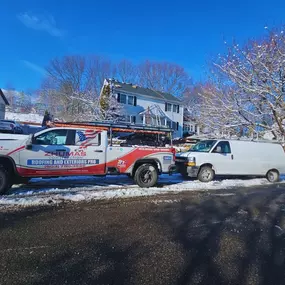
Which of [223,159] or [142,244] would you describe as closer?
[142,244]

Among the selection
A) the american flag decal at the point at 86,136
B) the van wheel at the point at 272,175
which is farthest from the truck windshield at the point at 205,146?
the american flag decal at the point at 86,136


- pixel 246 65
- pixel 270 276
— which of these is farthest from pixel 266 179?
pixel 270 276

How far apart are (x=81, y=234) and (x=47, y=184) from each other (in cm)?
452

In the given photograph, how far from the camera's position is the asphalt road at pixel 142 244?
283cm

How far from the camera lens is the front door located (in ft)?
32.8

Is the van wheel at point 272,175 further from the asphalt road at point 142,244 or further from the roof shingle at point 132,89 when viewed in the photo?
the roof shingle at point 132,89

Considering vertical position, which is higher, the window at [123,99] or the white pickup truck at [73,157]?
the window at [123,99]

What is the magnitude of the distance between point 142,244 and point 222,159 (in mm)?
7424

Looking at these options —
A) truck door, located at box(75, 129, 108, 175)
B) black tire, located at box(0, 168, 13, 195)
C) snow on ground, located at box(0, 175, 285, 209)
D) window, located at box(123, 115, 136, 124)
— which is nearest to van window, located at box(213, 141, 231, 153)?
snow on ground, located at box(0, 175, 285, 209)

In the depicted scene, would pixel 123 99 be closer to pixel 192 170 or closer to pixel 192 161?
pixel 192 161

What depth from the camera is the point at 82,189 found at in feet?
24.1

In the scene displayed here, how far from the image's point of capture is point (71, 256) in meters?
3.25

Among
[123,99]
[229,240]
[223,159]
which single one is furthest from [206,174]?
[123,99]

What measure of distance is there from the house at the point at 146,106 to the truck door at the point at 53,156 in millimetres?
24709
